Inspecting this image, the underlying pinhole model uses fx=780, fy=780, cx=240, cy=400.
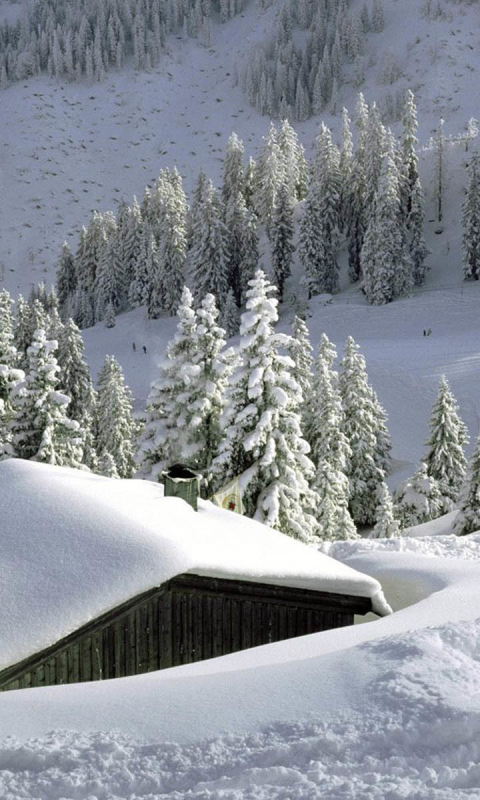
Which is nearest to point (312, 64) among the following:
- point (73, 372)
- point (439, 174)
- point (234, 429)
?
point (439, 174)

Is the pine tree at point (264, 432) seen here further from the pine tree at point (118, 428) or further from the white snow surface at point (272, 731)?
the pine tree at point (118, 428)

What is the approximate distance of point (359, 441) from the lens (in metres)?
44.4

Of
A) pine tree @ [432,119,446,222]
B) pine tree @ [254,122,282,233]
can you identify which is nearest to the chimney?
pine tree @ [254,122,282,233]

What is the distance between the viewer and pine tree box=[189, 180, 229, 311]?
78.9m

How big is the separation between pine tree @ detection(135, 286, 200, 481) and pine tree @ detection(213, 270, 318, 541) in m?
3.12

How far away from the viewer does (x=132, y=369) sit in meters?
72.4

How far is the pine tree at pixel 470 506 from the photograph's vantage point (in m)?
30.7

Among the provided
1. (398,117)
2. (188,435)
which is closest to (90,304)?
(188,435)

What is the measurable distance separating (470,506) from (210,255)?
53.4 m

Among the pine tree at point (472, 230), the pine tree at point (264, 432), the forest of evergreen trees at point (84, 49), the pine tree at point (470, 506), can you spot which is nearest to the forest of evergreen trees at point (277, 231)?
the pine tree at point (472, 230)

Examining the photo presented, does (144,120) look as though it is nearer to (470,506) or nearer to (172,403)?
(172,403)

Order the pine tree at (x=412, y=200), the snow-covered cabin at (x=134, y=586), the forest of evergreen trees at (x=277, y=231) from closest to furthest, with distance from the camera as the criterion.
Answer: the snow-covered cabin at (x=134, y=586) < the forest of evergreen trees at (x=277, y=231) < the pine tree at (x=412, y=200)

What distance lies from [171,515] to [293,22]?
208206 mm

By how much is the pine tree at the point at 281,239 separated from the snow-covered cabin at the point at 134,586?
71.1 m
